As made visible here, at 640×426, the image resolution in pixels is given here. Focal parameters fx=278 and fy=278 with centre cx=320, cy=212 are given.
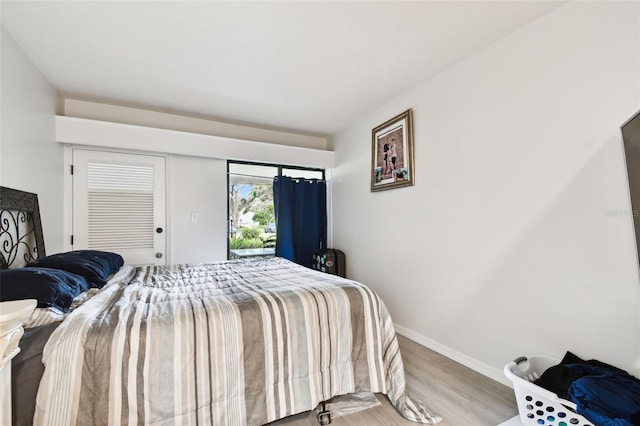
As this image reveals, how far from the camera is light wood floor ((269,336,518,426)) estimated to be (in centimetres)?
160

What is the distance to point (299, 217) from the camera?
161 inches

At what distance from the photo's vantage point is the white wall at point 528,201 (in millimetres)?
1516

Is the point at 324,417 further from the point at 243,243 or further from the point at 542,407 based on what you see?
the point at 243,243

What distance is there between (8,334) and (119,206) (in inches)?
106

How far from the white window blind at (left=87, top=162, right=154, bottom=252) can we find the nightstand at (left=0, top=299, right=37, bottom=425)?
2.45m

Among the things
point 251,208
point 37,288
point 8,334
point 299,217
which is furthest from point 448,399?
point 251,208

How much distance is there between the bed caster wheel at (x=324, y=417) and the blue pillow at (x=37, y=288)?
1435 millimetres

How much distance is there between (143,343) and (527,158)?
2.48 m

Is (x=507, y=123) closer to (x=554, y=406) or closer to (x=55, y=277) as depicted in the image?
(x=554, y=406)

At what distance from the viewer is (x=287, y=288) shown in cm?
182

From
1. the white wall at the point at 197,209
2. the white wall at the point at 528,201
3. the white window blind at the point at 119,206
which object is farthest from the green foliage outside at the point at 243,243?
the white wall at the point at 528,201

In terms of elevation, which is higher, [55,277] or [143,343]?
[55,277]

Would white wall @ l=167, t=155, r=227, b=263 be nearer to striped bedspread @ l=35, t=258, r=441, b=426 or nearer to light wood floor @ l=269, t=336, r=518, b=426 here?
striped bedspread @ l=35, t=258, r=441, b=426

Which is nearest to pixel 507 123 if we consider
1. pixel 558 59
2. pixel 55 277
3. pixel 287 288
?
pixel 558 59
